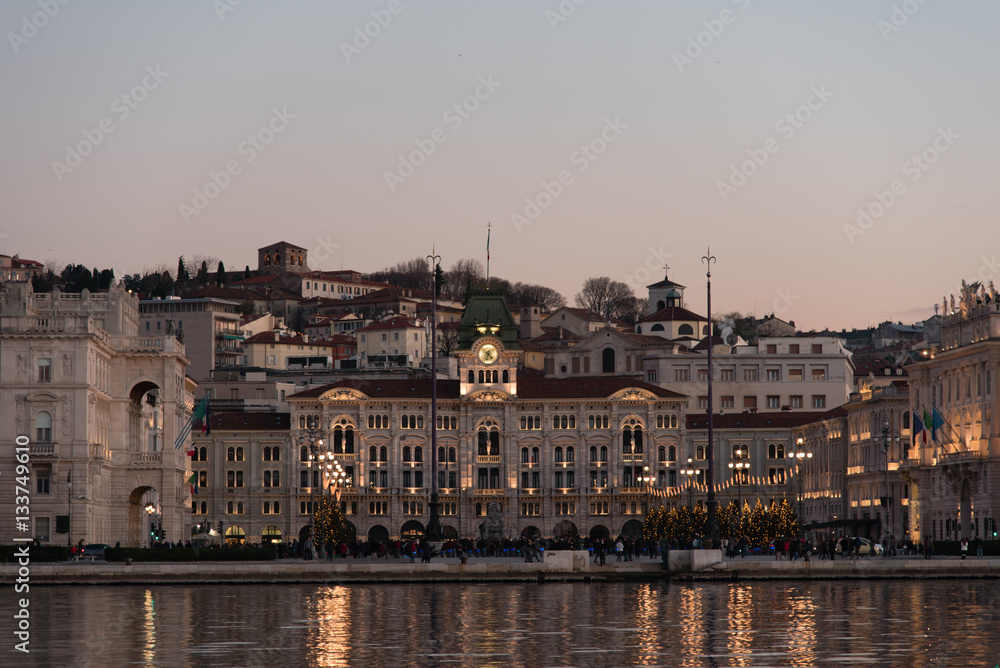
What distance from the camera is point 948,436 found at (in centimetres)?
9969

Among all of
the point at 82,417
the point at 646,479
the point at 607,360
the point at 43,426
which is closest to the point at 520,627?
the point at 82,417

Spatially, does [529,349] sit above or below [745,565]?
above

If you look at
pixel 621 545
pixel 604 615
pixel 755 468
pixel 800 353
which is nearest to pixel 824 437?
pixel 755 468

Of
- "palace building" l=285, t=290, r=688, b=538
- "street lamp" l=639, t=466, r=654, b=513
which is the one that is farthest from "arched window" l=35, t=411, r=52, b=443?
"street lamp" l=639, t=466, r=654, b=513

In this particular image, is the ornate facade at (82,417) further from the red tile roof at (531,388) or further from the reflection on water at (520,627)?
the red tile roof at (531,388)

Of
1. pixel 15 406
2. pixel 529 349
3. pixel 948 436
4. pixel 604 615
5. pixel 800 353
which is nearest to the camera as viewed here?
pixel 604 615

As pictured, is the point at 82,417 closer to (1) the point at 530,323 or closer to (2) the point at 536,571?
(2) the point at 536,571

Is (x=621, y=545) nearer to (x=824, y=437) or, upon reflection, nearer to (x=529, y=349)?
(x=824, y=437)

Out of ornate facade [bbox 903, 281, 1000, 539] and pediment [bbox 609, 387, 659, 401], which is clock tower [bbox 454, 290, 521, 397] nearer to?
pediment [bbox 609, 387, 659, 401]

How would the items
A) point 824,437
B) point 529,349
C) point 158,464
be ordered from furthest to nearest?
point 529,349 < point 824,437 < point 158,464

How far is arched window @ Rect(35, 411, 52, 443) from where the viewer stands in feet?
266

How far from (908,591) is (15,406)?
45.1 metres

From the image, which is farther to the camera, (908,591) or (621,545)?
(621,545)

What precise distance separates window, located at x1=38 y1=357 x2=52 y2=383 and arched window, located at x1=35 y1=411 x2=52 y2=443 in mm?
1657
